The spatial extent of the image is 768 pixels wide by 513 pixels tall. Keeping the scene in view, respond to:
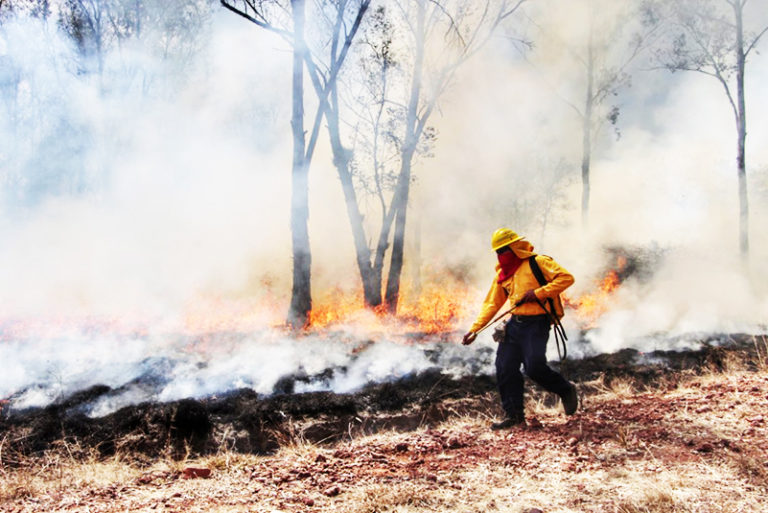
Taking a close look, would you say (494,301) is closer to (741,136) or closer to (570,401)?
(570,401)

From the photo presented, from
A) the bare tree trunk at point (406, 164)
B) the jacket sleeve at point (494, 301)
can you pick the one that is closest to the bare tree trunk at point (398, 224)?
the bare tree trunk at point (406, 164)

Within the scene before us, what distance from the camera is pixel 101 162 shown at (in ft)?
54.2

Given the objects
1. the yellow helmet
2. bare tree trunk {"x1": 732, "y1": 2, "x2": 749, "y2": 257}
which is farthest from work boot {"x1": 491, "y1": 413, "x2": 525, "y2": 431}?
bare tree trunk {"x1": 732, "y1": 2, "x2": 749, "y2": 257}

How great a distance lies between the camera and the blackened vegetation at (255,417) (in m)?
5.20

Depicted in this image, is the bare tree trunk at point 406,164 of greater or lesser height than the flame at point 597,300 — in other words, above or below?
above

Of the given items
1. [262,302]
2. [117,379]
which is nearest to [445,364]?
[117,379]

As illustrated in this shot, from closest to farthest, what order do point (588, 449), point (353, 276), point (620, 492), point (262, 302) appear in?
point (620, 492) < point (588, 449) < point (262, 302) < point (353, 276)

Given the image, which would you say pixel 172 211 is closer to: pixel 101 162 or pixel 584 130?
pixel 101 162

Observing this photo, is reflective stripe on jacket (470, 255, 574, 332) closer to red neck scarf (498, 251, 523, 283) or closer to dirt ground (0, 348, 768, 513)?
red neck scarf (498, 251, 523, 283)

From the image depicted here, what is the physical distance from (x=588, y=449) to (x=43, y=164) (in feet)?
74.6

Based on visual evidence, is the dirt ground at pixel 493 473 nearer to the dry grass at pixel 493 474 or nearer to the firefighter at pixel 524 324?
the dry grass at pixel 493 474

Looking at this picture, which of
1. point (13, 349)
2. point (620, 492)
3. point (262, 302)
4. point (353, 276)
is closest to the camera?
point (620, 492)

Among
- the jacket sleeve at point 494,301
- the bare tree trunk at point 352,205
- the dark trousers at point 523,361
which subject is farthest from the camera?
the bare tree trunk at point 352,205

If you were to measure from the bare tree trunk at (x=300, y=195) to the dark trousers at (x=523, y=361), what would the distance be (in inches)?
224
